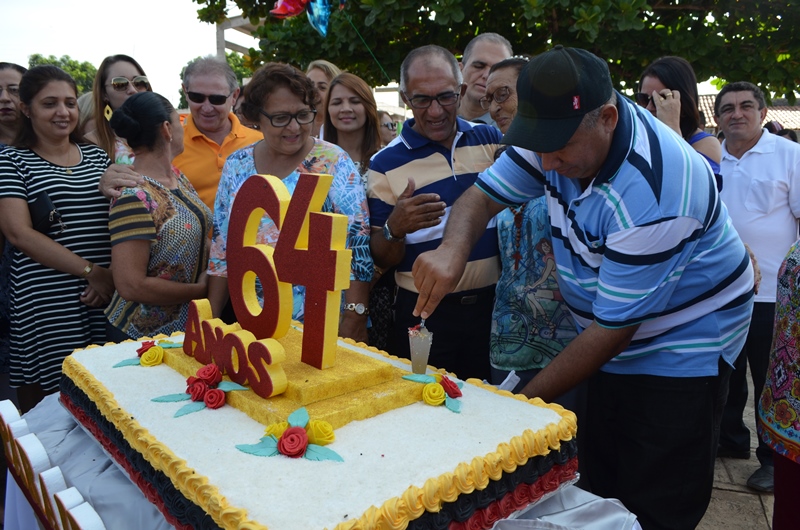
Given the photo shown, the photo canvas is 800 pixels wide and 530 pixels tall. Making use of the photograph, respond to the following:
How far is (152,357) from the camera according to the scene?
236 centimetres

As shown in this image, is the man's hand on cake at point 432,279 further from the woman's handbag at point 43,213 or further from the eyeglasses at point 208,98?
the eyeglasses at point 208,98

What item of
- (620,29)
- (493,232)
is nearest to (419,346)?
(493,232)

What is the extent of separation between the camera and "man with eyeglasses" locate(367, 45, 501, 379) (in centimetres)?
289

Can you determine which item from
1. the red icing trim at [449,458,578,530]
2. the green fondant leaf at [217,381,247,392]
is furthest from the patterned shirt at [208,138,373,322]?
the red icing trim at [449,458,578,530]

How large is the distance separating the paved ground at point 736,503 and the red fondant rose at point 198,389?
3.09 meters

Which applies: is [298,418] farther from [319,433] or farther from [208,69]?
[208,69]

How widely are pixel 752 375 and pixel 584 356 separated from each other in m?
2.80

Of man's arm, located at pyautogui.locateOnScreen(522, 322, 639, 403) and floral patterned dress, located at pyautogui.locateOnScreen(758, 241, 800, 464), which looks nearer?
man's arm, located at pyautogui.locateOnScreen(522, 322, 639, 403)

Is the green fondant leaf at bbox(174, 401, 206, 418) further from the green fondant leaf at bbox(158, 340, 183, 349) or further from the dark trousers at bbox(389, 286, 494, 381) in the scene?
the dark trousers at bbox(389, 286, 494, 381)

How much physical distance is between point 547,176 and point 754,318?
106 inches

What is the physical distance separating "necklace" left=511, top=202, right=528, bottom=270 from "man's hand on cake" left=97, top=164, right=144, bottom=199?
1.80 meters

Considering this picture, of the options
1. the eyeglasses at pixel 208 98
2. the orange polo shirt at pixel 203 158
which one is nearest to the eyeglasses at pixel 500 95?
the orange polo shirt at pixel 203 158

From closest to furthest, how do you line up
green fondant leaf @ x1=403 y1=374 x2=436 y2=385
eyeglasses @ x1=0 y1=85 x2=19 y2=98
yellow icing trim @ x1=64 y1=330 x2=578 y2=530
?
yellow icing trim @ x1=64 y1=330 x2=578 y2=530 < green fondant leaf @ x1=403 y1=374 x2=436 y2=385 < eyeglasses @ x1=0 y1=85 x2=19 y2=98

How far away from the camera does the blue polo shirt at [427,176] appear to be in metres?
2.94
